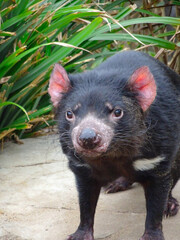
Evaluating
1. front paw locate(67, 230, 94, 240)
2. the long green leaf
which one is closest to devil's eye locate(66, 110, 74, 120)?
front paw locate(67, 230, 94, 240)

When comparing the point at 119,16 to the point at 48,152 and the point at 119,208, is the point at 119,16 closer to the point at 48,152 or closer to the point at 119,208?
the point at 48,152

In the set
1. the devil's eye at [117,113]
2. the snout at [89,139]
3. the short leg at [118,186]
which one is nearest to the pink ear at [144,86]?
the devil's eye at [117,113]

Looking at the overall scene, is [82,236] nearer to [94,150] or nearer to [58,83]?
[94,150]

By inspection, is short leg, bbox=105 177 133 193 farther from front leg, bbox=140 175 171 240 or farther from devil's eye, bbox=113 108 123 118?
devil's eye, bbox=113 108 123 118

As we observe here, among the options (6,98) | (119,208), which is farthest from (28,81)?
(119,208)

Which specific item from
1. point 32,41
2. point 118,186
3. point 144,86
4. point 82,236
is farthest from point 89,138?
point 32,41

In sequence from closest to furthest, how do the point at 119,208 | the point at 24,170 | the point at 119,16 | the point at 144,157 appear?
the point at 144,157 < the point at 119,208 < the point at 24,170 < the point at 119,16

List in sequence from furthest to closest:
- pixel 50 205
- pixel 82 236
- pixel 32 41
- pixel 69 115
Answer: pixel 32 41 < pixel 50 205 < pixel 82 236 < pixel 69 115
